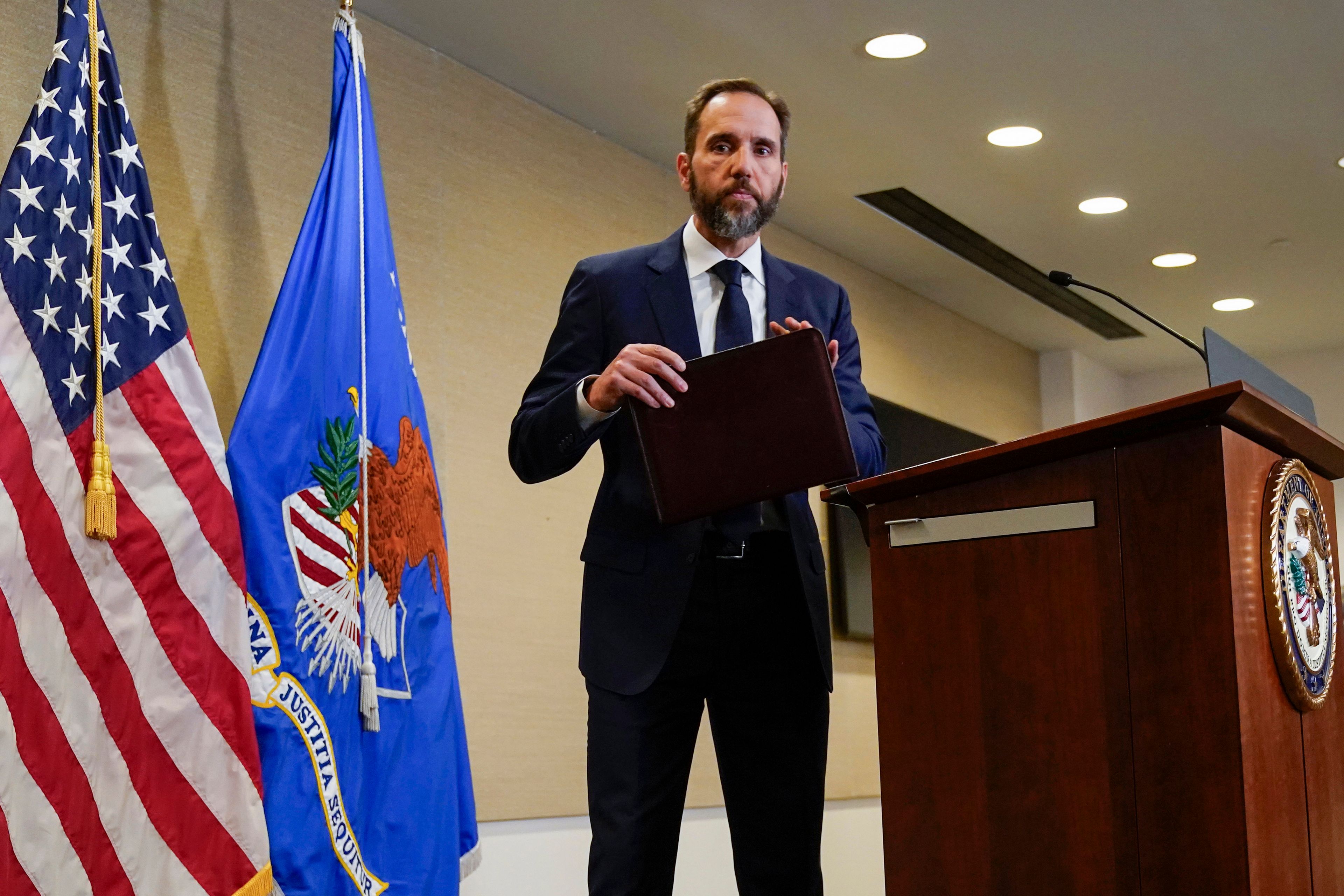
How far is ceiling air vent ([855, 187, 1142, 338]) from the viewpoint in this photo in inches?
207

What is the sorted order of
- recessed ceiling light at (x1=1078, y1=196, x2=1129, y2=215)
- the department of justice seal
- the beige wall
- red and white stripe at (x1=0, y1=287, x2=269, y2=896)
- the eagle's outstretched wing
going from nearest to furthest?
the department of justice seal → red and white stripe at (x1=0, y1=287, x2=269, y2=896) → the eagle's outstretched wing → the beige wall → recessed ceiling light at (x1=1078, y1=196, x2=1129, y2=215)

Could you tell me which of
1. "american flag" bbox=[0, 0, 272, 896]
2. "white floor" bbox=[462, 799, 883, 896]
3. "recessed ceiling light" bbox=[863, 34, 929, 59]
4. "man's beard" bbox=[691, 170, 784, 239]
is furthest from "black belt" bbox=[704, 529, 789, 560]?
"recessed ceiling light" bbox=[863, 34, 929, 59]

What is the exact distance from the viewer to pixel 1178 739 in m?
1.62

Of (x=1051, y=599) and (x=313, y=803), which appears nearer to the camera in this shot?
(x=1051, y=599)

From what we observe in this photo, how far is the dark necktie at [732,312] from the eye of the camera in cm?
203

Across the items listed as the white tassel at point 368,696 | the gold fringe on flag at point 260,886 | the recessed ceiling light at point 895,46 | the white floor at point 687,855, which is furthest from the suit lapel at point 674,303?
the recessed ceiling light at point 895,46

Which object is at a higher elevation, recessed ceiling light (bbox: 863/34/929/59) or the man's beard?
recessed ceiling light (bbox: 863/34/929/59)

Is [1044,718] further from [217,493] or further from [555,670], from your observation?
[555,670]

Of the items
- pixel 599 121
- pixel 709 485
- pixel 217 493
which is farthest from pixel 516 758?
pixel 709 485

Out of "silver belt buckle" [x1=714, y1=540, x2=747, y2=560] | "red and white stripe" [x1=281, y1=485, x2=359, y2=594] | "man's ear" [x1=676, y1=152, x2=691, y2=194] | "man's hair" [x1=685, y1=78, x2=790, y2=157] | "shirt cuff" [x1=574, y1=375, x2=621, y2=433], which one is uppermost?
"man's hair" [x1=685, y1=78, x2=790, y2=157]

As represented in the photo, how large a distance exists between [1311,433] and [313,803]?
5.94 ft

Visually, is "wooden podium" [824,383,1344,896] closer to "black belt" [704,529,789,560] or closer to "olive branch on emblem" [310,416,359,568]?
"black belt" [704,529,789,560]

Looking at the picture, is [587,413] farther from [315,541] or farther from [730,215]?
[315,541]

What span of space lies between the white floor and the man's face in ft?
4.93
